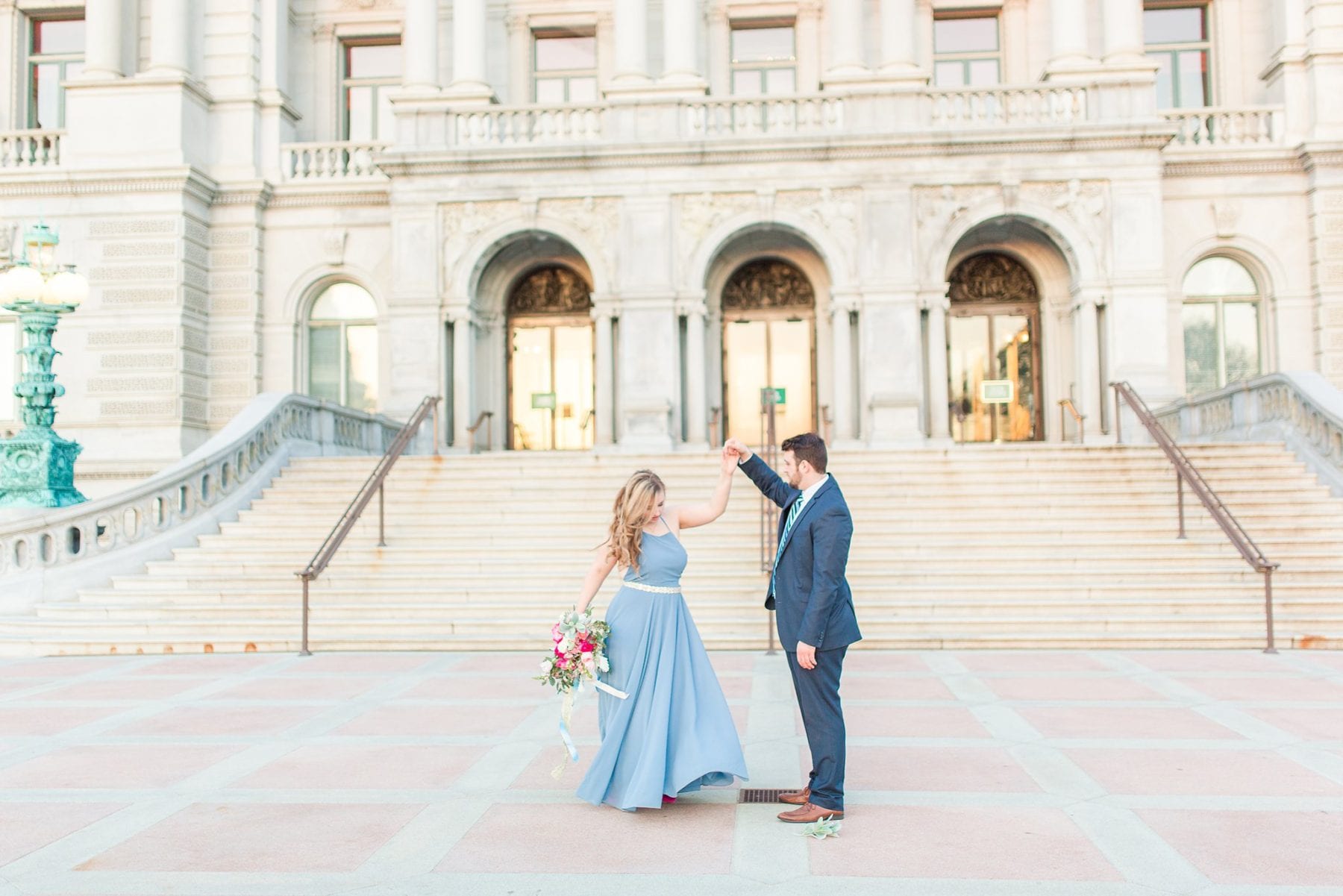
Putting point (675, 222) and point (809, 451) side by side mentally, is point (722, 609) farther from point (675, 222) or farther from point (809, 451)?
point (675, 222)

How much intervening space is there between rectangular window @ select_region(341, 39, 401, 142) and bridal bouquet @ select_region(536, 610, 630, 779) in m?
22.5

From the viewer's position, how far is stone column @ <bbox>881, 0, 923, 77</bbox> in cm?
2219

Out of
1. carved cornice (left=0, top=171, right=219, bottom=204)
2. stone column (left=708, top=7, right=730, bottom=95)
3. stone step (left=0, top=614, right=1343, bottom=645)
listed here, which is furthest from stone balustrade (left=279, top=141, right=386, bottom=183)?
stone step (left=0, top=614, right=1343, bottom=645)

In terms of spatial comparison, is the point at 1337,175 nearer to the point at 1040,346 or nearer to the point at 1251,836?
the point at 1040,346

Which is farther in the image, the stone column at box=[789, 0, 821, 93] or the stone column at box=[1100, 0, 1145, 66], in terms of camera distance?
the stone column at box=[789, 0, 821, 93]

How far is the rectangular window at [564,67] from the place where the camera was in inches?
1011

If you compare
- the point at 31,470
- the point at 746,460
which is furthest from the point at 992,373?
the point at 746,460

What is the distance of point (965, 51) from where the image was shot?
82.4ft

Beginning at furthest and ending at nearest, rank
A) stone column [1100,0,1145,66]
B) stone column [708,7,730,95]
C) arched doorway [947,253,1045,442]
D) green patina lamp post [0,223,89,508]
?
stone column [708,7,730,95], arched doorway [947,253,1045,442], stone column [1100,0,1145,66], green patina lamp post [0,223,89,508]

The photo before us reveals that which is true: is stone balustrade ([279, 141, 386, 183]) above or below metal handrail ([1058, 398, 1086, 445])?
above

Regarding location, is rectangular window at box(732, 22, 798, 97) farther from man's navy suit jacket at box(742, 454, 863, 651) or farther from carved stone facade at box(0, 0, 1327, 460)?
man's navy suit jacket at box(742, 454, 863, 651)

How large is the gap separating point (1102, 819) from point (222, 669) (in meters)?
7.87

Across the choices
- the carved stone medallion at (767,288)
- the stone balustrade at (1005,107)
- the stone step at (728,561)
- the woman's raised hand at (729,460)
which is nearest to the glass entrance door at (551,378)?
the carved stone medallion at (767,288)

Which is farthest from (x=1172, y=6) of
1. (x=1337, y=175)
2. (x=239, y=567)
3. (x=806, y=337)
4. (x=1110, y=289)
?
(x=239, y=567)
